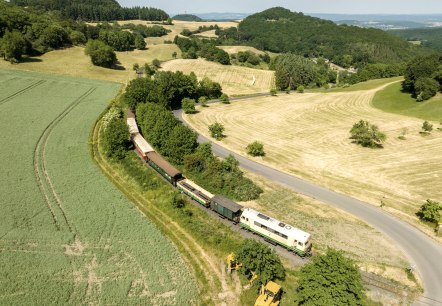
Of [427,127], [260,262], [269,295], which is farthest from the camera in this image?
[427,127]

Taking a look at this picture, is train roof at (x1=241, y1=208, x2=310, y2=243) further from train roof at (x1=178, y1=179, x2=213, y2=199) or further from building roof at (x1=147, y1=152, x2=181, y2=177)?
building roof at (x1=147, y1=152, x2=181, y2=177)

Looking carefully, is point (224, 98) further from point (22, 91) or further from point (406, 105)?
point (22, 91)

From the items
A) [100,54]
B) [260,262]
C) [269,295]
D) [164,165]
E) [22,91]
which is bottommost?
[269,295]

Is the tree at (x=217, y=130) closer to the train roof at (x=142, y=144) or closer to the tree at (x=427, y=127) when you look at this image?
the train roof at (x=142, y=144)

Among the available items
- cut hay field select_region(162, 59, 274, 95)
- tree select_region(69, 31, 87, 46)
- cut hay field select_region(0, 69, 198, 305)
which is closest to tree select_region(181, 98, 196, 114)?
cut hay field select_region(0, 69, 198, 305)

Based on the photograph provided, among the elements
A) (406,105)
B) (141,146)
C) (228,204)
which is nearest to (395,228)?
(228,204)
